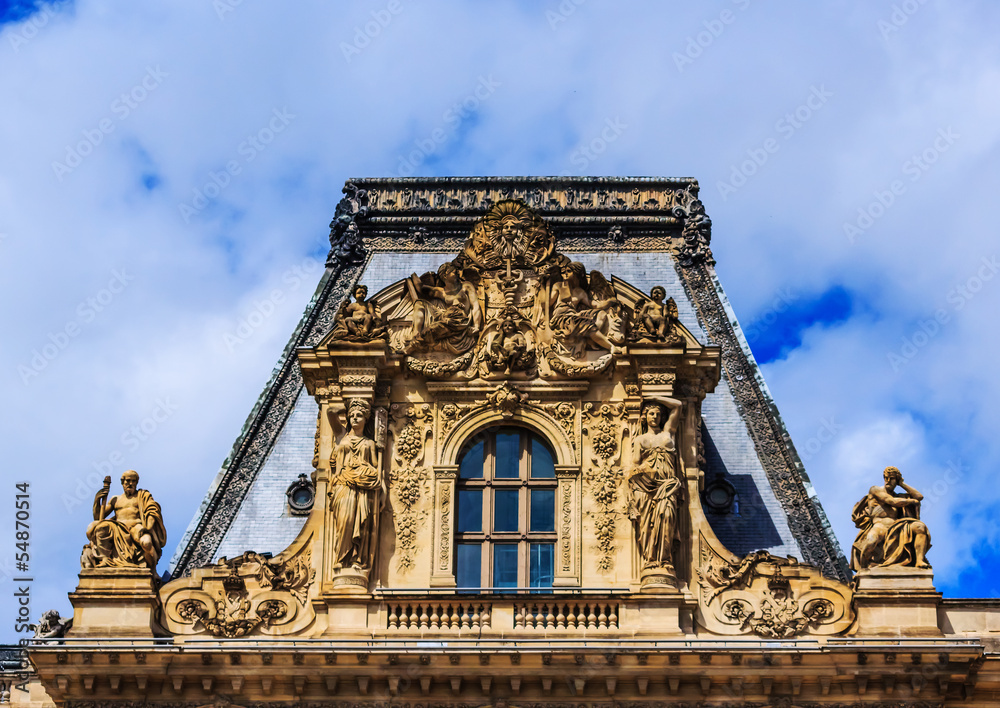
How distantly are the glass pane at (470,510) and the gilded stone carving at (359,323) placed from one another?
237cm

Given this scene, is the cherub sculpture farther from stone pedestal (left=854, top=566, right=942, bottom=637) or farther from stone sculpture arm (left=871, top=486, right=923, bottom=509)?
stone pedestal (left=854, top=566, right=942, bottom=637)

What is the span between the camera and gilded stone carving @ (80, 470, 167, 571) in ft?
88.2

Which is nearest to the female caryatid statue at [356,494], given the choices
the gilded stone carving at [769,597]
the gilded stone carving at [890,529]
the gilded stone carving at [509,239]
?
the gilded stone carving at [509,239]

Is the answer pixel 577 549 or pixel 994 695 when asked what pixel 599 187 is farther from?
pixel 994 695

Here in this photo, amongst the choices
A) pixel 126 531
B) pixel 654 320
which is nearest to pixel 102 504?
pixel 126 531

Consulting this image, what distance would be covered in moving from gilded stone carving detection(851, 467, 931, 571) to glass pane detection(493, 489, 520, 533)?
159 inches

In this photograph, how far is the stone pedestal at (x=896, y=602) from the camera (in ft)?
85.4

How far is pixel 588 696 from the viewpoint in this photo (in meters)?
25.8

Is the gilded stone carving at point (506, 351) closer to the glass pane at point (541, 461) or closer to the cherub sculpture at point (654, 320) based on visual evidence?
the glass pane at point (541, 461)

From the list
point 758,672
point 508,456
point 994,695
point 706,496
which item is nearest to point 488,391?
point 508,456

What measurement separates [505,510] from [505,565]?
786mm

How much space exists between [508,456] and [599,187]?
20.5 ft

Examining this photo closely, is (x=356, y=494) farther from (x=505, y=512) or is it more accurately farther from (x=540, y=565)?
(x=540, y=565)

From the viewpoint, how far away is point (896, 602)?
26.2m
